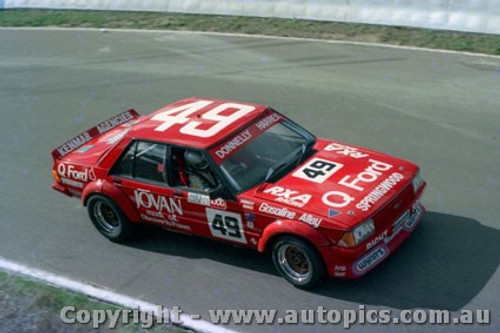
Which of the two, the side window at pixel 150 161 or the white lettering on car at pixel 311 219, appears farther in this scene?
the side window at pixel 150 161

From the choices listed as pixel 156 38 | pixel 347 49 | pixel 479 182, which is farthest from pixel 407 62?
pixel 156 38

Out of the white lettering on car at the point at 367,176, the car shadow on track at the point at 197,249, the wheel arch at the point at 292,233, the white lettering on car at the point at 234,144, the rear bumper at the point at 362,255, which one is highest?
the white lettering on car at the point at 234,144

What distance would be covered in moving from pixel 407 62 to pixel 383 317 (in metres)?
7.66

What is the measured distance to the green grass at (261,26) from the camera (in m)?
13.5

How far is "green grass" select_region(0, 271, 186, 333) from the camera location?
6.21m

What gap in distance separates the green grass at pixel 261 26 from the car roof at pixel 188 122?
694 cm

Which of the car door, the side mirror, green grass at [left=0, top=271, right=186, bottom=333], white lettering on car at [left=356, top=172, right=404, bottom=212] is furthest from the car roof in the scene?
green grass at [left=0, top=271, right=186, bottom=333]

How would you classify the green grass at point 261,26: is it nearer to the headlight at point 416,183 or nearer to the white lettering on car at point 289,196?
the headlight at point 416,183

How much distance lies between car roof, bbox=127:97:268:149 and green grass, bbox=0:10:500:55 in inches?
273

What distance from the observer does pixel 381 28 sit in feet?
47.4

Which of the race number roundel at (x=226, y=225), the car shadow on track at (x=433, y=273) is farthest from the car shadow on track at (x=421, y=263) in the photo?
the race number roundel at (x=226, y=225)

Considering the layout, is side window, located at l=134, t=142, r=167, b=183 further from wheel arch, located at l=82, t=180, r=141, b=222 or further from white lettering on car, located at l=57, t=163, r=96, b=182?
white lettering on car, located at l=57, t=163, r=96, b=182

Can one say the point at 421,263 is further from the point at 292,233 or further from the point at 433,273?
the point at 292,233

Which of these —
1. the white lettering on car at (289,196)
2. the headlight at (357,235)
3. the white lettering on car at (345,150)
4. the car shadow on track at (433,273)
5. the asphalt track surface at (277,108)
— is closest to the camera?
the headlight at (357,235)
